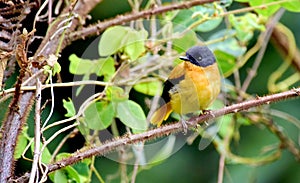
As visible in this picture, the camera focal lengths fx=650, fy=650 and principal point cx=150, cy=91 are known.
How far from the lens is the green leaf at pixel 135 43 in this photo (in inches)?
51.8

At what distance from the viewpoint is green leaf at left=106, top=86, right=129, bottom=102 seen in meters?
1.24

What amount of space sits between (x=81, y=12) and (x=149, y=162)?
1.20ft

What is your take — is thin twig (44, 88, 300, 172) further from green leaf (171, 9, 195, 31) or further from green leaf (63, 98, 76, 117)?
green leaf (171, 9, 195, 31)

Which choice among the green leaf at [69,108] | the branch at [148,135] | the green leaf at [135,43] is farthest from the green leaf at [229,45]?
the branch at [148,135]

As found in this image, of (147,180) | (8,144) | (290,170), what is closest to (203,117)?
(8,144)

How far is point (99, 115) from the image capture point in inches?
49.1

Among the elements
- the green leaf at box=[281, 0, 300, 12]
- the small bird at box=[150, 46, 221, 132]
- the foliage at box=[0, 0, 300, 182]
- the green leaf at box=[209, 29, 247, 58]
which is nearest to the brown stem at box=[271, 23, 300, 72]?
the foliage at box=[0, 0, 300, 182]

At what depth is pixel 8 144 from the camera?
92cm

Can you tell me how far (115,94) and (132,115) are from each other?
5 centimetres

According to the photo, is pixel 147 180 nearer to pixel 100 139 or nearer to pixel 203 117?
pixel 100 139

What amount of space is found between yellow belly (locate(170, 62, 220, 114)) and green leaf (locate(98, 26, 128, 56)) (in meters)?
0.14

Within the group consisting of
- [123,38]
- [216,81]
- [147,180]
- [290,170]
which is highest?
[123,38]

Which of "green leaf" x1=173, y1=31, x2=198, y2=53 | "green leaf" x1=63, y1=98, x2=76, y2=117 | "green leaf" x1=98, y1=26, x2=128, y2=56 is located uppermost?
"green leaf" x1=98, y1=26, x2=128, y2=56

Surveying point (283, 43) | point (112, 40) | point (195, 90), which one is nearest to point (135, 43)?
point (112, 40)
